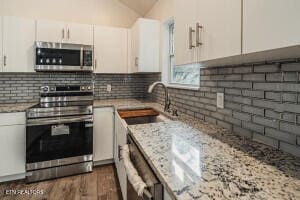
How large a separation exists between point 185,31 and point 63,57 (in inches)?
73.2

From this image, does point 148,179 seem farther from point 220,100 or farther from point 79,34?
point 79,34

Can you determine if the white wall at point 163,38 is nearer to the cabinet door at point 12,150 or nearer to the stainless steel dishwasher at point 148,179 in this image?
the stainless steel dishwasher at point 148,179

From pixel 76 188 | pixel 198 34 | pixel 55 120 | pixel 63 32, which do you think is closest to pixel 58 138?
pixel 55 120

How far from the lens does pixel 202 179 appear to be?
0.63 m

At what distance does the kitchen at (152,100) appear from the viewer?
26.9 inches

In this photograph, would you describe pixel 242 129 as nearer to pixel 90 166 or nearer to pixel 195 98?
pixel 195 98

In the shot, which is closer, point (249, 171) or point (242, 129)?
point (249, 171)

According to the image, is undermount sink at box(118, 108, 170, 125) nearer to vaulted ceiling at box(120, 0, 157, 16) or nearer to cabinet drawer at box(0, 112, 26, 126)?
cabinet drawer at box(0, 112, 26, 126)

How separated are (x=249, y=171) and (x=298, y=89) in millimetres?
449

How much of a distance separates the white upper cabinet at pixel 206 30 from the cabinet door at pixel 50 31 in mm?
1811

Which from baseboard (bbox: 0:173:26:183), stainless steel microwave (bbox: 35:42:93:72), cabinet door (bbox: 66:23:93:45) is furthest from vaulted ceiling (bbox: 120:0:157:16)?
baseboard (bbox: 0:173:26:183)

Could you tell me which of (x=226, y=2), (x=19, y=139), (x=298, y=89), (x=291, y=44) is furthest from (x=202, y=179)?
(x=19, y=139)

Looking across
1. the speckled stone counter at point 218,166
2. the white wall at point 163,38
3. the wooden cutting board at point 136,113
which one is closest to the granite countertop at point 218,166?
the speckled stone counter at point 218,166

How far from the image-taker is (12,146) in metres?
2.16
